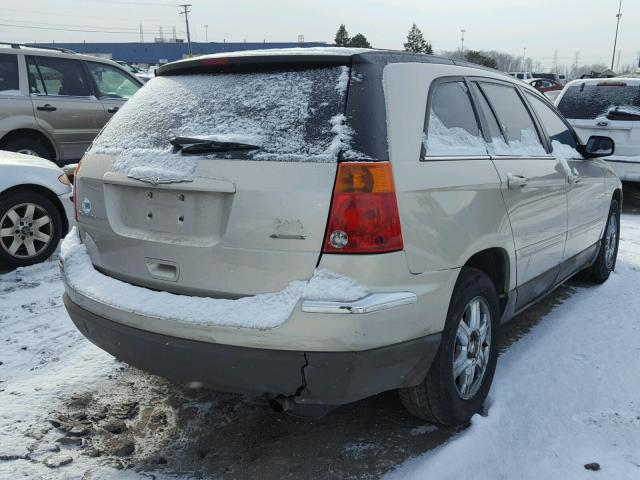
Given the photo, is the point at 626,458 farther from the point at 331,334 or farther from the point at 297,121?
the point at 297,121

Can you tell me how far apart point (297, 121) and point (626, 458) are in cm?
208

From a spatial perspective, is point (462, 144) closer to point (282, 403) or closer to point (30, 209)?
point (282, 403)

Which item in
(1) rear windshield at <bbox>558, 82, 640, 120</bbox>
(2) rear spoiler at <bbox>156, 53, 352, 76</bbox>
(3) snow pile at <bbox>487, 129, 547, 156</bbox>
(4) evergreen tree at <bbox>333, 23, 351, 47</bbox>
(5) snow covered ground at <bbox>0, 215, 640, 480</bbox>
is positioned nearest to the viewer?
(2) rear spoiler at <bbox>156, 53, 352, 76</bbox>

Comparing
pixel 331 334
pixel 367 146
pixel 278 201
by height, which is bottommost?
pixel 331 334

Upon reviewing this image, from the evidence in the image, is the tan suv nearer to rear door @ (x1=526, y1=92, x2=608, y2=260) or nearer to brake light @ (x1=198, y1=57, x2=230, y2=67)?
brake light @ (x1=198, y1=57, x2=230, y2=67)

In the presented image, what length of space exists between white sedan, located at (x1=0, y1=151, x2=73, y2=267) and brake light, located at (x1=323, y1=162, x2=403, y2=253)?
158 inches

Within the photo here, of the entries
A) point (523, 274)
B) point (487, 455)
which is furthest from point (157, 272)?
point (523, 274)

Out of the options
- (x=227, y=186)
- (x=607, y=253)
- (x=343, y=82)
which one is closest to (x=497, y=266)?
(x=343, y=82)

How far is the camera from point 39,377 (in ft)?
11.5

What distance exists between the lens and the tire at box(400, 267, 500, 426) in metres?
2.80

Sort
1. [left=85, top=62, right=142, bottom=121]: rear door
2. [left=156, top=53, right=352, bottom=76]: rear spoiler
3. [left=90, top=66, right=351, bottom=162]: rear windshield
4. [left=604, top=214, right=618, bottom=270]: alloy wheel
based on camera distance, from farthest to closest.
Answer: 1. [left=85, top=62, right=142, bottom=121]: rear door
2. [left=604, top=214, right=618, bottom=270]: alloy wheel
3. [left=156, top=53, right=352, bottom=76]: rear spoiler
4. [left=90, top=66, right=351, bottom=162]: rear windshield

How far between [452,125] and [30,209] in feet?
13.1

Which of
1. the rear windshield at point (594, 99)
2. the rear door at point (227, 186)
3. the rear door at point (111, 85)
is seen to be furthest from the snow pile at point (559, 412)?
the rear door at point (111, 85)

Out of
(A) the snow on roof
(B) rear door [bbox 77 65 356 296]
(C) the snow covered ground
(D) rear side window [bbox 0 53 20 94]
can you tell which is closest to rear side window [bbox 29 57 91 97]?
(D) rear side window [bbox 0 53 20 94]
